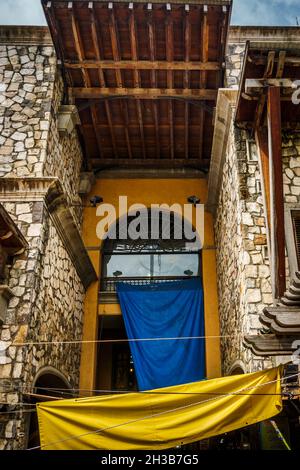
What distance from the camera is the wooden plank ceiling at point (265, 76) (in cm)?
675

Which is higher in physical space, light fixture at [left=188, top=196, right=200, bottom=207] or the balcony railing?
light fixture at [left=188, top=196, right=200, bottom=207]

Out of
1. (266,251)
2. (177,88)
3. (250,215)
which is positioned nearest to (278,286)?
(266,251)

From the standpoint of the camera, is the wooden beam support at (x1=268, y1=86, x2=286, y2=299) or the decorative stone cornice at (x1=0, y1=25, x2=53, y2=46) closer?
the wooden beam support at (x1=268, y1=86, x2=286, y2=299)

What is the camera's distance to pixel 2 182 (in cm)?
775

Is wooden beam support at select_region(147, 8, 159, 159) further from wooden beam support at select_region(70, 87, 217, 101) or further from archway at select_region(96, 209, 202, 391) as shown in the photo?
archway at select_region(96, 209, 202, 391)

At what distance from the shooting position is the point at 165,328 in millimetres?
9891

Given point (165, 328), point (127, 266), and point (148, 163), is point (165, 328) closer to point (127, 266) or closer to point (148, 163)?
point (127, 266)

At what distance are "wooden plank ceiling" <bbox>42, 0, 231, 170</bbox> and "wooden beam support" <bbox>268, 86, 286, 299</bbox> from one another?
2760 millimetres

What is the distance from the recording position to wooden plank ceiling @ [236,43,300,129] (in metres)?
6.75

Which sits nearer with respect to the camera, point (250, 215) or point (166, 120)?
point (250, 215)

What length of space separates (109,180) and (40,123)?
3.96 metres

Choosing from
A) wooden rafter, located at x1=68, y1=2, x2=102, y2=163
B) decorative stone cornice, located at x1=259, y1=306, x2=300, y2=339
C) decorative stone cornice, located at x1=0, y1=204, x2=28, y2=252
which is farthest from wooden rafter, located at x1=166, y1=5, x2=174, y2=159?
decorative stone cornice, located at x1=259, y1=306, x2=300, y2=339
